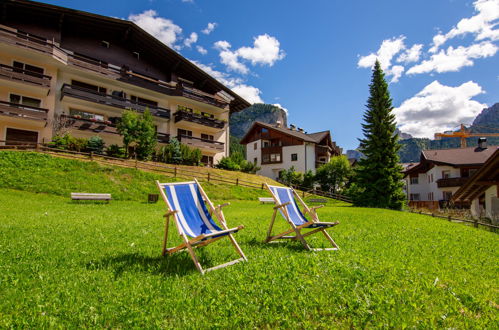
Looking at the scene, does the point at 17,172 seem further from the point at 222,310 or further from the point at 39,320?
the point at 222,310

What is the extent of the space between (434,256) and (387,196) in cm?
1744

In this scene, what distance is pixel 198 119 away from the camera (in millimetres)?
27578

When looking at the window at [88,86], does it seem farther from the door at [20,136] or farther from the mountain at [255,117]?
the mountain at [255,117]

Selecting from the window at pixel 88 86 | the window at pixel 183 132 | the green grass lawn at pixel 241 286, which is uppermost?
the window at pixel 88 86

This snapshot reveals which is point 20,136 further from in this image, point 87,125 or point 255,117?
point 255,117

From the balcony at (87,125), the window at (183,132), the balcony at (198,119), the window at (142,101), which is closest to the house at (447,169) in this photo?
the balcony at (198,119)

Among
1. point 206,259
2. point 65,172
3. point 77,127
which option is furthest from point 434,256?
point 77,127

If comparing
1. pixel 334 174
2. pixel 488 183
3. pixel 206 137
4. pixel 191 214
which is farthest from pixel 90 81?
pixel 334 174

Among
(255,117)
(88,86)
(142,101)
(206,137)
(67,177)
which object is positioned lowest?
(67,177)

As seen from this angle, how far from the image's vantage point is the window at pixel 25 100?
63.2 ft

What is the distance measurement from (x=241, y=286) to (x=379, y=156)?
21.6m

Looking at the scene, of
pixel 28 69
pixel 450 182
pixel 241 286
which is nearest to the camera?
pixel 241 286

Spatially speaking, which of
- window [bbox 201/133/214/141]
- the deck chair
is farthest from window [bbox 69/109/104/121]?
the deck chair

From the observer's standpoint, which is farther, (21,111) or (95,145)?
(95,145)
